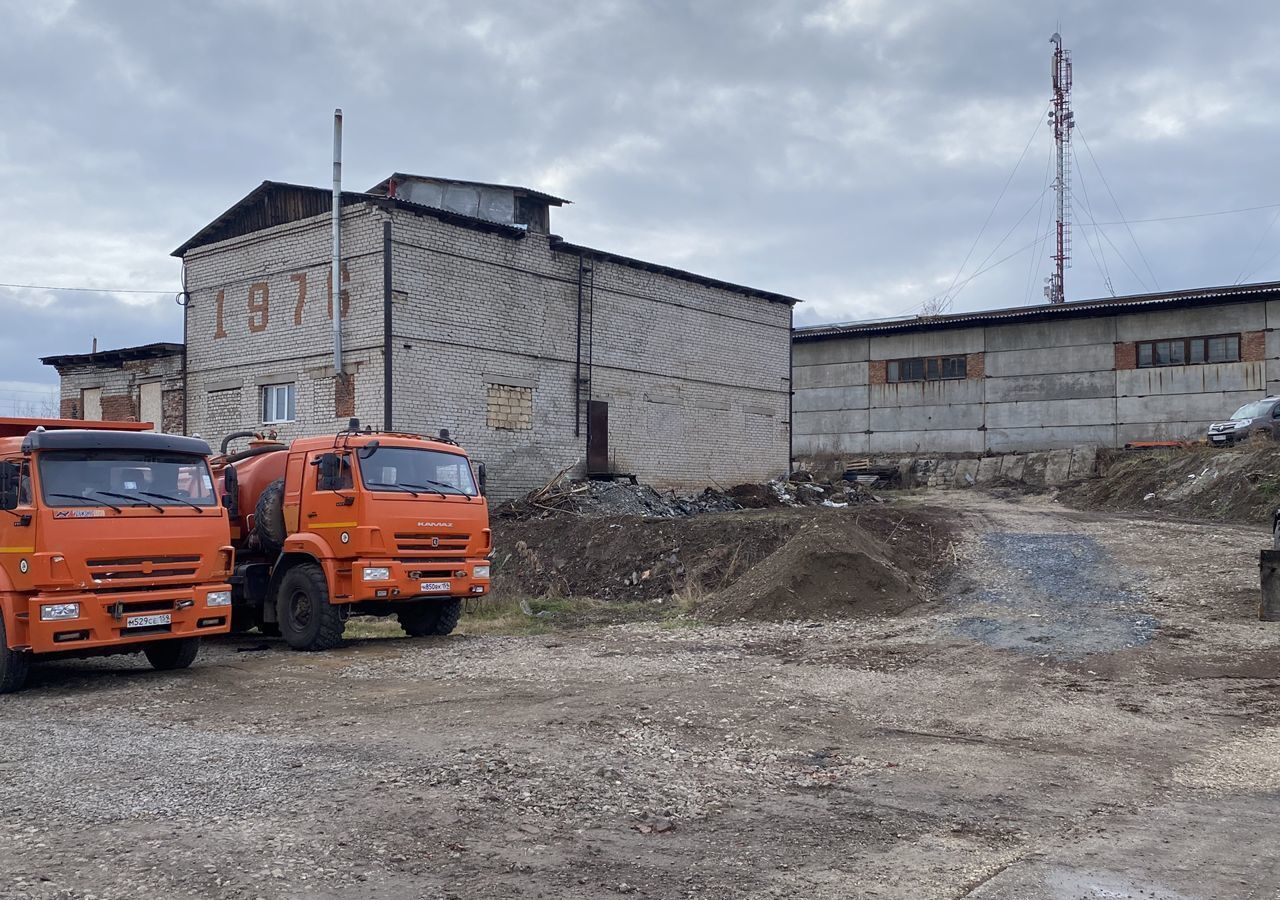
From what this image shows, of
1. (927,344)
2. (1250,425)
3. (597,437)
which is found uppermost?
(927,344)

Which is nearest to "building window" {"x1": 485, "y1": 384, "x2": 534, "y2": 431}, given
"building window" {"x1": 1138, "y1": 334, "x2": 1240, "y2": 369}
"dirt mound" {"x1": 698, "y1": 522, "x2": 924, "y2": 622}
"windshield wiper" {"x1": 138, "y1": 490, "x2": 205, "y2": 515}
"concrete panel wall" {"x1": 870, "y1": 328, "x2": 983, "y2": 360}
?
"dirt mound" {"x1": 698, "y1": 522, "x2": 924, "y2": 622}

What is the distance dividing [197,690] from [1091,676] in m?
Result: 8.94

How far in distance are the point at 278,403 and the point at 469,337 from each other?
498 cm

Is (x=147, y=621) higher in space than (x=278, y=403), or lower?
lower

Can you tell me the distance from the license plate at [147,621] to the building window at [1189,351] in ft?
111

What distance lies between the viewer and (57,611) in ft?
33.0

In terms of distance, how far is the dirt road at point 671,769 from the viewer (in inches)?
205

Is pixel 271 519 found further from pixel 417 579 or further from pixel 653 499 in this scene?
pixel 653 499

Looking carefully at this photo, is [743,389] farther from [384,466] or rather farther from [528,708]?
[528,708]

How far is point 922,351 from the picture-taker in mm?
40531

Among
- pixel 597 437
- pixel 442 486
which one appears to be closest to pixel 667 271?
pixel 597 437

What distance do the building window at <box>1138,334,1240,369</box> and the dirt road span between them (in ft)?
81.5

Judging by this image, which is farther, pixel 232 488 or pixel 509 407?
pixel 509 407

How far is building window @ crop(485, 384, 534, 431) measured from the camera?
2569cm
